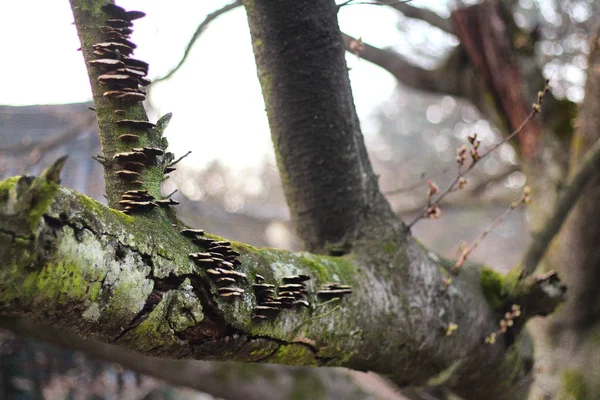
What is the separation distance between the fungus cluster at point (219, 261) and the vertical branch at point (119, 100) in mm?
208

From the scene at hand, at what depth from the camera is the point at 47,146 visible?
3801mm

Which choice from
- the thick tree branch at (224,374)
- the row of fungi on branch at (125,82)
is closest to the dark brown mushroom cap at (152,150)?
the row of fungi on branch at (125,82)

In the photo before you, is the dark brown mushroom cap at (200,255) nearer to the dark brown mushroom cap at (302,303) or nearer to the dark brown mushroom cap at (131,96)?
the dark brown mushroom cap at (302,303)

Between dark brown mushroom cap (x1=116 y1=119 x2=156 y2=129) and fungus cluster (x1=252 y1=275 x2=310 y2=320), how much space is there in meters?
0.51

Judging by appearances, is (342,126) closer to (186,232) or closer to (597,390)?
(186,232)

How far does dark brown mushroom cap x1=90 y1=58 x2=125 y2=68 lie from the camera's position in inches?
57.7

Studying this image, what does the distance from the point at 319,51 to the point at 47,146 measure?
8.32 ft

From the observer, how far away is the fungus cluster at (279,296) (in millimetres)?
1485

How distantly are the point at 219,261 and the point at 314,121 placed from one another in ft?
2.79

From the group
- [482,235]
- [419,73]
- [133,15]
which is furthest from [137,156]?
[419,73]

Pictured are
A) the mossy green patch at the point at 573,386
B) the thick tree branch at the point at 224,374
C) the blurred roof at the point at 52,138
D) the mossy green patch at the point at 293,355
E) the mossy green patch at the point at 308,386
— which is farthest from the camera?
the blurred roof at the point at 52,138

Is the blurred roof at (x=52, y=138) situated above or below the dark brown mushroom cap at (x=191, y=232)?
above

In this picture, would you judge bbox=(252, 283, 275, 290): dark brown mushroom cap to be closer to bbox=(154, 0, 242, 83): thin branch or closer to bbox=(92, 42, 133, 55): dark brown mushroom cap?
bbox=(92, 42, 133, 55): dark brown mushroom cap

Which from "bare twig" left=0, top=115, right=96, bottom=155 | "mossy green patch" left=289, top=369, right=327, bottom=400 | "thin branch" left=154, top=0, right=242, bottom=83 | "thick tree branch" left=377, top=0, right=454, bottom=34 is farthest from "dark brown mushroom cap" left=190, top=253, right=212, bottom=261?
"thick tree branch" left=377, top=0, right=454, bottom=34
